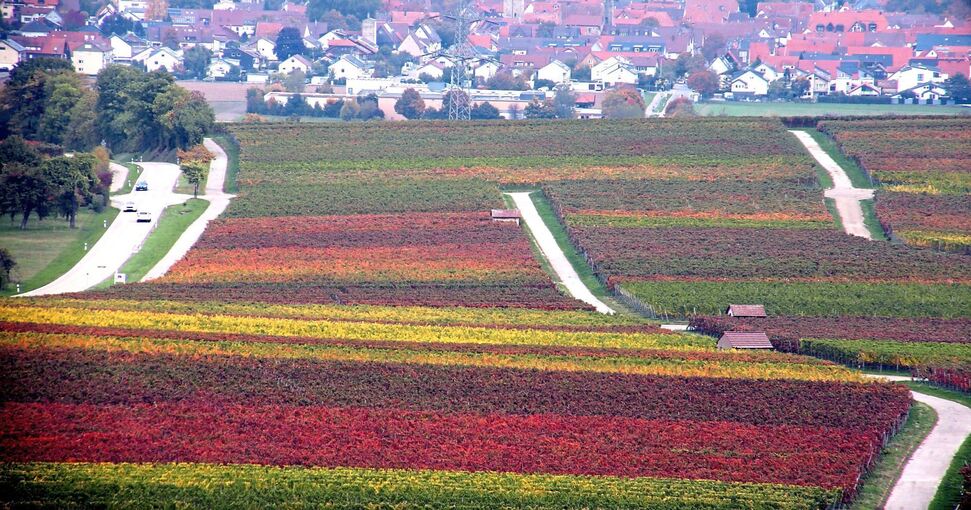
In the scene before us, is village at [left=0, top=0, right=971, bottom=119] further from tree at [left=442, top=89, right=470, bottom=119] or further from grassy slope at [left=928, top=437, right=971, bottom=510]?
grassy slope at [left=928, top=437, right=971, bottom=510]

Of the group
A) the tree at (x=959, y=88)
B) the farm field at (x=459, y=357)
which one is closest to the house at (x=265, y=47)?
the tree at (x=959, y=88)

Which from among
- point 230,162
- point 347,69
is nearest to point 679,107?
point 347,69

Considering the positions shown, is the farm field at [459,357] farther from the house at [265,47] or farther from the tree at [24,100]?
the house at [265,47]

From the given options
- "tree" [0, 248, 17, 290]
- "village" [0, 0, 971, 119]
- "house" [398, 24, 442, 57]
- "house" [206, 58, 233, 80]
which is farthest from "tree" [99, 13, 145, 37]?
"tree" [0, 248, 17, 290]

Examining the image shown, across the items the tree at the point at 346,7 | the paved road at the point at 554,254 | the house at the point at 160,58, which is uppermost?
the tree at the point at 346,7

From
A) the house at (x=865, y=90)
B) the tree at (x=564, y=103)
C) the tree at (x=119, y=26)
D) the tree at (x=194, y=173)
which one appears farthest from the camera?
the tree at (x=119, y=26)

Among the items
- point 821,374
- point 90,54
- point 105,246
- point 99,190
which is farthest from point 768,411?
point 90,54
